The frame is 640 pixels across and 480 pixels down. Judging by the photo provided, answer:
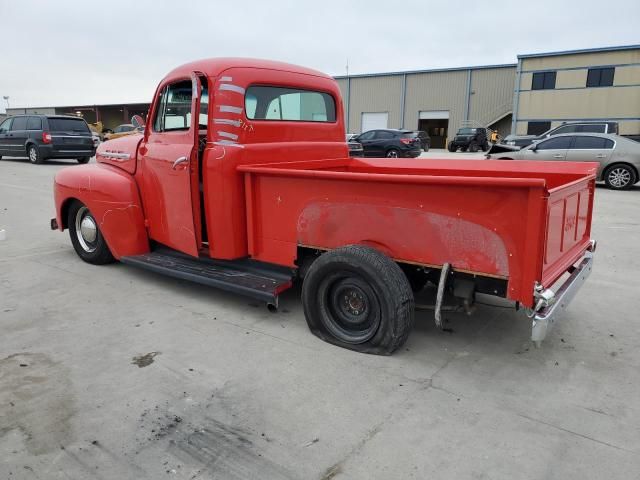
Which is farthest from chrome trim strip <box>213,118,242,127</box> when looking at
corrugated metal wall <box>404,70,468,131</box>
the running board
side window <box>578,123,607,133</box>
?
corrugated metal wall <box>404,70,468,131</box>

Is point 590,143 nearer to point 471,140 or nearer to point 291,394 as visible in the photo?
point 291,394

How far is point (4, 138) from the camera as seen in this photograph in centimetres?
1833

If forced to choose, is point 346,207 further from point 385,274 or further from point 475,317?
point 475,317

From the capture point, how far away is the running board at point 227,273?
3957 millimetres

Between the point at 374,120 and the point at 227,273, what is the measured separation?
40332 millimetres

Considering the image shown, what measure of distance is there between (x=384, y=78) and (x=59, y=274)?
130 feet

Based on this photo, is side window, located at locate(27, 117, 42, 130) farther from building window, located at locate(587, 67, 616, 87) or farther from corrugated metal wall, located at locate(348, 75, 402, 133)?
corrugated metal wall, located at locate(348, 75, 402, 133)

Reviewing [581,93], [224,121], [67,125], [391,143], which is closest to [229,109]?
[224,121]

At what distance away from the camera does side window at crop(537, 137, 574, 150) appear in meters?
12.5

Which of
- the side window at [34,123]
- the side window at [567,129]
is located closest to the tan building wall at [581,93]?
the side window at [567,129]

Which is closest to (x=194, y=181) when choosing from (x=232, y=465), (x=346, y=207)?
(x=346, y=207)

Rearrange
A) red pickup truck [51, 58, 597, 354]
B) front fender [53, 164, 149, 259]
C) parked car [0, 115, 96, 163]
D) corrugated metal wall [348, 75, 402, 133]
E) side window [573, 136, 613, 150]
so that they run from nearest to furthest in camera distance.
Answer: red pickup truck [51, 58, 597, 354] < front fender [53, 164, 149, 259] < side window [573, 136, 613, 150] < parked car [0, 115, 96, 163] < corrugated metal wall [348, 75, 402, 133]

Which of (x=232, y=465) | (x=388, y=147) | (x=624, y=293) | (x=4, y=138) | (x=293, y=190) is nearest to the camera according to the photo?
(x=232, y=465)

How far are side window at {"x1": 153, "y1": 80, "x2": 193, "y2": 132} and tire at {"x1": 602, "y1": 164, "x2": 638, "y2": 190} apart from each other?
11.5 m
